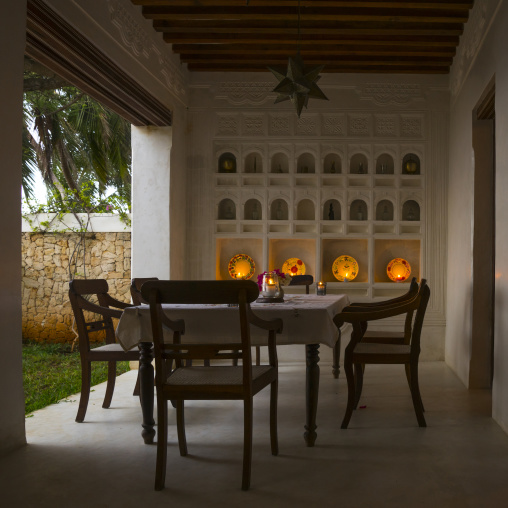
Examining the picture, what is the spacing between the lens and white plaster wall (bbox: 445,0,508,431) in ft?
12.3

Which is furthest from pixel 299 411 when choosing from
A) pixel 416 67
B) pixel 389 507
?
pixel 416 67

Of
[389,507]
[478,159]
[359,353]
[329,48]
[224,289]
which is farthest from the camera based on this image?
[329,48]

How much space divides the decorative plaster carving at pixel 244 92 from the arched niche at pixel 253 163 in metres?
0.61

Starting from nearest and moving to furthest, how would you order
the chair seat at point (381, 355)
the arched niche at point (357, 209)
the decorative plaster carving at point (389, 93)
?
1. the chair seat at point (381, 355)
2. the decorative plaster carving at point (389, 93)
3. the arched niche at point (357, 209)

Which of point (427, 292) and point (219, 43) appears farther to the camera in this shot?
point (219, 43)

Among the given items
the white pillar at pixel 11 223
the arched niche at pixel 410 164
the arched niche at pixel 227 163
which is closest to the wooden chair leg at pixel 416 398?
the white pillar at pixel 11 223

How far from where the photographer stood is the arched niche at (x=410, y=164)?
21.8 ft

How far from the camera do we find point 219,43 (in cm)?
564

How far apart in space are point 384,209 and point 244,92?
2.05 meters

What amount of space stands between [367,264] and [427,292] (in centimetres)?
331

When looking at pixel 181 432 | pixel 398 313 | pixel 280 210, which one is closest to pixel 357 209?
pixel 280 210

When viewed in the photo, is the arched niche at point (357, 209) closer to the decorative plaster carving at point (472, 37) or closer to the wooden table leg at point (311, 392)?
the decorative plaster carving at point (472, 37)

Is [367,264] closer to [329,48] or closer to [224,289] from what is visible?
[329,48]

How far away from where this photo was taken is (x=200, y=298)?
2543mm
